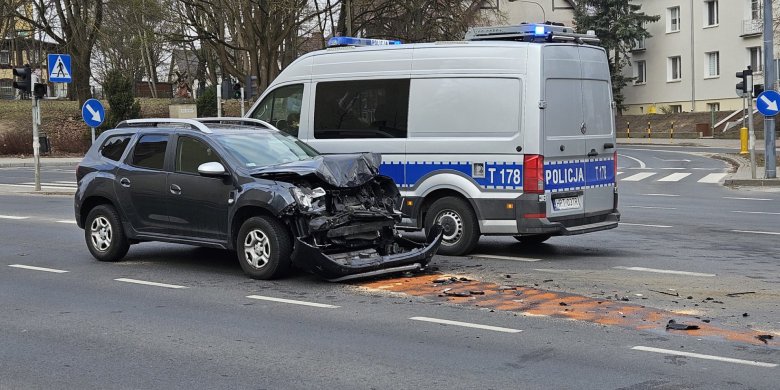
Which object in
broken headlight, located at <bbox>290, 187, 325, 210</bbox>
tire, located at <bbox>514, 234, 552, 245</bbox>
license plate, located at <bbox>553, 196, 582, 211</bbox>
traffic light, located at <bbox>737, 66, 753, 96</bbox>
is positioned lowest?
tire, located at <bbox>514, 234, 552, 245</bbox>

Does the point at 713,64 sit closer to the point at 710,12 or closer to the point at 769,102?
the point at 710,12

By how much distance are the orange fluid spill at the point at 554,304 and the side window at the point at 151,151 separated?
304 cm

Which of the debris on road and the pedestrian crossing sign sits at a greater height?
the pedestrian crossing sign

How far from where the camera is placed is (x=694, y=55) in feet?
212

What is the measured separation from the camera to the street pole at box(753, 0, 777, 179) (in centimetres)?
2730

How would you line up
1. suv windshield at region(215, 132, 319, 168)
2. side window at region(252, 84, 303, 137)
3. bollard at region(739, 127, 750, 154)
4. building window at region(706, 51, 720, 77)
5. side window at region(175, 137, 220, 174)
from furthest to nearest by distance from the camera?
building window at region(706, 51, 720, 77)
bollard at region(739, 127, 750, 154)
side window at region(252, 84, 303, 137)
side window at region(175, 137, 220, 174)
suv windshield at region(215, 132, 319, 168)

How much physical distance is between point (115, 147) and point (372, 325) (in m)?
5.48

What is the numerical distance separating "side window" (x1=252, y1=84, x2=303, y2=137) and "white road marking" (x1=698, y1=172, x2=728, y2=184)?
17484mm

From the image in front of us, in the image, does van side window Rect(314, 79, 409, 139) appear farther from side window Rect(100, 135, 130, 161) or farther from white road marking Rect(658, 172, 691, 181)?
white road marking Rect(658, 172, 691, 181)

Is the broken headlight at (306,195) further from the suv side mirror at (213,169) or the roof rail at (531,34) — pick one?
the roof rail at (531,34)

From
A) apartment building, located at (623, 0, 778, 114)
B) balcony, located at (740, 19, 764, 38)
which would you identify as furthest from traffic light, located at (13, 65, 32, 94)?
balcony, located at (740, 19, 764, 38)

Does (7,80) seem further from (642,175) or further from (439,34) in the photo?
(642,175)

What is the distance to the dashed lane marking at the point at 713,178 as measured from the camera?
28938 millimetres

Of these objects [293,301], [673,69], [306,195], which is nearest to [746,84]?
[306,195]
